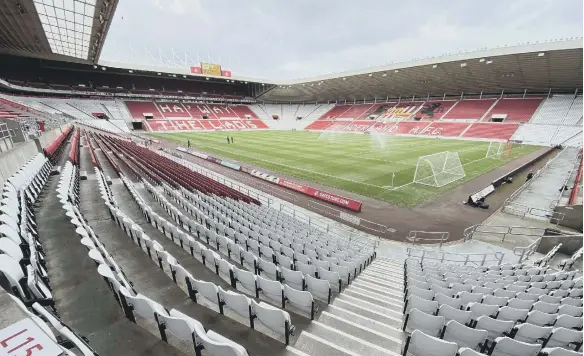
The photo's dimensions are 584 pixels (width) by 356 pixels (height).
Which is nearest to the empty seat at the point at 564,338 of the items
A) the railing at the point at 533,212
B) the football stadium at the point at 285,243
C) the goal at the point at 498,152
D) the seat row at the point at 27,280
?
the football stadium at the point at 285,243

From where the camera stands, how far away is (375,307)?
538 cm

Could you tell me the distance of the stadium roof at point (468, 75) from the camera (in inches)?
1326

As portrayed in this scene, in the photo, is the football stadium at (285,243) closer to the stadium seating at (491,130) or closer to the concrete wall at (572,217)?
the concrete wall at (572,217)

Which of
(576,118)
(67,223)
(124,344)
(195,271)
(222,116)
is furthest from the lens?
(222,116)

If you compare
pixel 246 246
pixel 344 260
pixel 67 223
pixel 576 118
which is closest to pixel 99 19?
pixel 67 223

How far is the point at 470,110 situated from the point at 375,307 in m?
Result: 59.6

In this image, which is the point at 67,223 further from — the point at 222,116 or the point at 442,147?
the point at 222,116

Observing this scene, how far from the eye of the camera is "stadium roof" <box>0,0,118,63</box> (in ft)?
64.8

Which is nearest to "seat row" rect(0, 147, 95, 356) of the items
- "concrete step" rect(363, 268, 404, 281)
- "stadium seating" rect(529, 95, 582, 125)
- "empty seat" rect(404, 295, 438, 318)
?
"empty seat" rect(404, 295, 438, 318)

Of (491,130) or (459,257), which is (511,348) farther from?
(491,130)

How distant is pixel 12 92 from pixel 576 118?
3687 inches

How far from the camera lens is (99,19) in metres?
22.7

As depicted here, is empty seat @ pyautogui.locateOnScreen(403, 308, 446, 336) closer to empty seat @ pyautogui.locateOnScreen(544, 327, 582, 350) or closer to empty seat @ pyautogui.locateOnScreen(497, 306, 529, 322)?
empty seat @ pyautogui.locateOnScreen(497, 306, 529, 322)

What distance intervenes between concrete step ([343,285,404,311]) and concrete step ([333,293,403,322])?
4.1 inches
